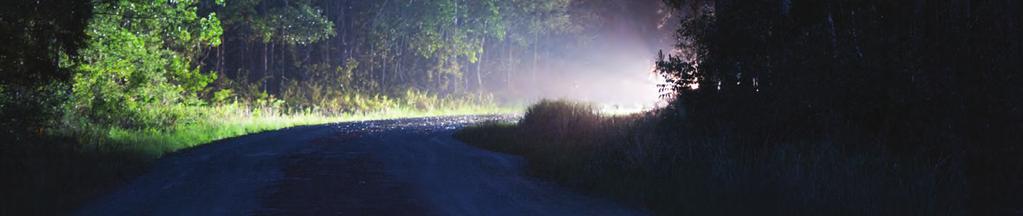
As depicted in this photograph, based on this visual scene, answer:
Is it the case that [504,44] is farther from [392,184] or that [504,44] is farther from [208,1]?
[392,184]

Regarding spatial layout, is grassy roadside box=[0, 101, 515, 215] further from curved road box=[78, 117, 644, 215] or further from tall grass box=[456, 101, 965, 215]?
tall grass box=[456, 101, 965, 215]

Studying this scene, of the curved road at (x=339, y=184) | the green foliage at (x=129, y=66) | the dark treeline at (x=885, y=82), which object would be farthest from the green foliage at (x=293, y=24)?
the dark treeline at (x=885, y=82)

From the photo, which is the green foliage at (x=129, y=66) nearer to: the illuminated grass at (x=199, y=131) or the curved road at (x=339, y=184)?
the illuminated grass at (x=199, y=131)

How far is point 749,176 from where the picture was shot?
12.5 metres

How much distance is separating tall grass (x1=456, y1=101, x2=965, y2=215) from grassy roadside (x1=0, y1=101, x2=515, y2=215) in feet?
19.1

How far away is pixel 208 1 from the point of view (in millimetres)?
37219

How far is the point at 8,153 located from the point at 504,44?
166 ft

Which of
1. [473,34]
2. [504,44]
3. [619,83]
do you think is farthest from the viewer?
[619,83]

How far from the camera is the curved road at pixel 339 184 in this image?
11.0 meters

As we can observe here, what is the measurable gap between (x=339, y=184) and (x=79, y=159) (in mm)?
4776

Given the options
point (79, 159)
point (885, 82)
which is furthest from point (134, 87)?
point (885, 82)

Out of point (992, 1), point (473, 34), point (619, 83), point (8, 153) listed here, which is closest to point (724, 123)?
point (992, 1)

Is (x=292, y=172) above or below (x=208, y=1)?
below

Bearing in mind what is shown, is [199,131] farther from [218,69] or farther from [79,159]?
[218,69]
